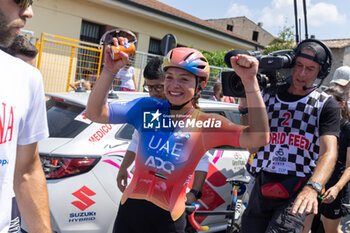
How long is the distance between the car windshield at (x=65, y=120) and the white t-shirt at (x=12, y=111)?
1.99 meters

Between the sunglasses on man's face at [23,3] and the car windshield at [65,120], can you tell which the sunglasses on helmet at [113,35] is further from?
the car windshield at [65,120]

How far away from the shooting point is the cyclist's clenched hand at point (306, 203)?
2352mm

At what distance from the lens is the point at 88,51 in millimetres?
9984

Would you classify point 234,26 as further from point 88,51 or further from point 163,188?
point 163,188

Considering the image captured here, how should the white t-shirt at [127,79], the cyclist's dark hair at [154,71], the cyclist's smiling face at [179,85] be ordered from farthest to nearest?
the white t-shirt at [127,79] → the cyclist's dark hair at [154,71] → the cyclist's smiling face at [179,85]

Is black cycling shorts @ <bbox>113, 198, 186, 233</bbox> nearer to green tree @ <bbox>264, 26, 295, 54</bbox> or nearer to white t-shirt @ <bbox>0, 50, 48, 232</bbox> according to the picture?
white t-shirt @ <bbox>0, 50, 48, 232</bbox>

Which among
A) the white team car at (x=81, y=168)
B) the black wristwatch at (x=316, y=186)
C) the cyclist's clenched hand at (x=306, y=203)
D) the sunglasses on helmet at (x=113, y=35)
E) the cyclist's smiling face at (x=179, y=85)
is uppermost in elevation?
the sunglasses on helmet at (x=113, y=35)

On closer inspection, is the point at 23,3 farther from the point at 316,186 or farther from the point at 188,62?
the point at 316,186

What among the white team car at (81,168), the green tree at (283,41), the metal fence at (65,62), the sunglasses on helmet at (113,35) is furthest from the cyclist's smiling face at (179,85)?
the green tree at (283,41)

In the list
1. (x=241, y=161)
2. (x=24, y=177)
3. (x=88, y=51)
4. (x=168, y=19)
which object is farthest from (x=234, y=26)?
(x=24, y=177)

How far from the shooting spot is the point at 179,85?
2.48m

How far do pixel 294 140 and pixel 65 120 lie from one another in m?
2.21

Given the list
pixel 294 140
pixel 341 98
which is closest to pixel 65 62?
pixel 341 98

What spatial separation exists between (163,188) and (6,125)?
1.13 metres
